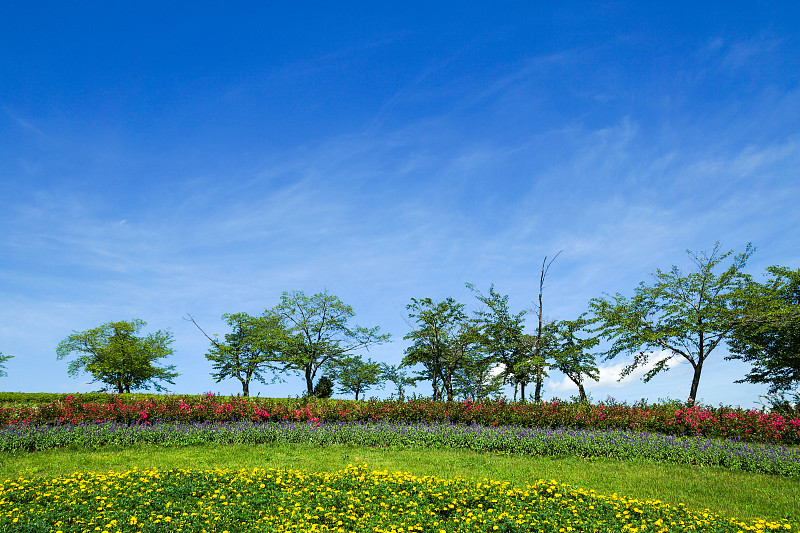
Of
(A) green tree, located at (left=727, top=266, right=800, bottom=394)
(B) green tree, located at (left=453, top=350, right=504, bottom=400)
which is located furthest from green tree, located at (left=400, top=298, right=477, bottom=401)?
A: (A) green tree, located at (left=727, top=266, right=800, bottom=394)

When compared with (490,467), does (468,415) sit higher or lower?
higher

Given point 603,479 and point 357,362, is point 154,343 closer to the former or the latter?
point 357,362

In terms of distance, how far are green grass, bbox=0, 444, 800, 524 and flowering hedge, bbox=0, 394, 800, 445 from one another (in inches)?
118

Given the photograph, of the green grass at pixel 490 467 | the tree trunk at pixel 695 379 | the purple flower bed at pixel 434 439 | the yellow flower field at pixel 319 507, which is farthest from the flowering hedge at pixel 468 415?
the tree trunk at pixel 695 379

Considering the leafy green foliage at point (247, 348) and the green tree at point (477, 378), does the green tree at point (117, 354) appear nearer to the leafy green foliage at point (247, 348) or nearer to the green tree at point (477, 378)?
the leafy green foliage at point (247, 348)

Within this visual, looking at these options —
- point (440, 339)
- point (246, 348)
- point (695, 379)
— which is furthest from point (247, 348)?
point (695, 379)

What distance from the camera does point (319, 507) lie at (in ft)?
21.8

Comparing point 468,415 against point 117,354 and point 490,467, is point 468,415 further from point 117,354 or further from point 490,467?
point 117,354

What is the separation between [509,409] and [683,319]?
14.8 meters

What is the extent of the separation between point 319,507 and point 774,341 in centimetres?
2889

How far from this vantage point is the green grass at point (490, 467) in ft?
27.9

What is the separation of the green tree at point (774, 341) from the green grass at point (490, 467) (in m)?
17.8

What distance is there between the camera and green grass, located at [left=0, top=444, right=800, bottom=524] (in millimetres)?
8516

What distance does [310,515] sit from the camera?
6609 mm
